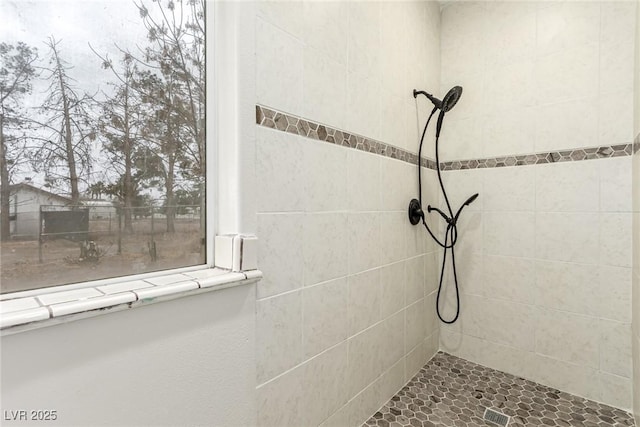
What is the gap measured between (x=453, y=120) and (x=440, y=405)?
163cm

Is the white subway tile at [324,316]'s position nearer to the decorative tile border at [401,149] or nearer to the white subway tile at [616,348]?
the decorative tile border at [401,149]

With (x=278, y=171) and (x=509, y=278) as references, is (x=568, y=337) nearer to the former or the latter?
(x=509, y=278)

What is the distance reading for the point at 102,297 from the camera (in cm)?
68

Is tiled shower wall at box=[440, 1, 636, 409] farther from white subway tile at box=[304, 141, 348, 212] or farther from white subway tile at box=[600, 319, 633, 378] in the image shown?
white subway tile at box=[304, 141, 348, 212]

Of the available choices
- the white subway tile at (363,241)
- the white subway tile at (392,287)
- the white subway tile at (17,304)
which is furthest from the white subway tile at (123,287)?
the white subway tile at (392,287)

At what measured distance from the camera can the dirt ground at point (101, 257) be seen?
2.19ft

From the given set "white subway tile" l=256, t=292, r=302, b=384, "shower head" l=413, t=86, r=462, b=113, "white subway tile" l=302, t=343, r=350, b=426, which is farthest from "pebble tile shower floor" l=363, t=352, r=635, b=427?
"shower head" l=413, t=86, r=462, b=113

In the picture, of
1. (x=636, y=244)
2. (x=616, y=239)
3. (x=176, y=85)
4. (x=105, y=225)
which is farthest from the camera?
(x=616, y=239)

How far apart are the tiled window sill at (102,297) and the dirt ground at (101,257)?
1.2 inches

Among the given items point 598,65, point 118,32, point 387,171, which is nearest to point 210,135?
point 118,32

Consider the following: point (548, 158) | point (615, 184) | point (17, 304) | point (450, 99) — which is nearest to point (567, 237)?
point (615, 184)

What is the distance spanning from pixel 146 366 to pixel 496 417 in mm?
1523

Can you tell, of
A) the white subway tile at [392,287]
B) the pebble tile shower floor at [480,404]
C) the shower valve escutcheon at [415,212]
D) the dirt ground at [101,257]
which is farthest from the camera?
the shower valve escutcheon at [415,212]

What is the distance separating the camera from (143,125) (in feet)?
2.76
